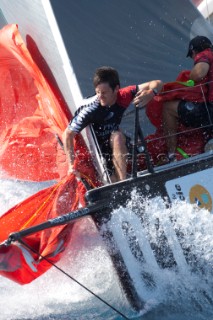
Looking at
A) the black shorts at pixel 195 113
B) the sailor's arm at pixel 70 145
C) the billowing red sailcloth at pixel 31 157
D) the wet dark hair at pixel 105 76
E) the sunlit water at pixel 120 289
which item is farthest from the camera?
the black shorts at pixel 195 113

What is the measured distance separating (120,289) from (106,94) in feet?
3.59

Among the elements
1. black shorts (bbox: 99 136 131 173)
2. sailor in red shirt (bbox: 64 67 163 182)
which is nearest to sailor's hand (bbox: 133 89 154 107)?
sailor in red shirt (bbox: 64 67 163 182)

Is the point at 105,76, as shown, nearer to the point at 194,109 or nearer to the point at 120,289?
the point at 194,109

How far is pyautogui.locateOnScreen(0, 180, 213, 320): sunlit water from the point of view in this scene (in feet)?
11.5

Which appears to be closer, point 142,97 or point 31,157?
point 142,97

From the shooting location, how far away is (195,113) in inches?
159

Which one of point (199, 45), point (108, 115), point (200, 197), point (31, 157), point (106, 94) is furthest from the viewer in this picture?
point (31, 157)

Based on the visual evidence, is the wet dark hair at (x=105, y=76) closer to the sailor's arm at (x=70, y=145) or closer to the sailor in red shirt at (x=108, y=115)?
the sailor in red shirt at (x=108, y=115)

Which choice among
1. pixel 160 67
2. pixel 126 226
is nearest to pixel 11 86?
→ pixel 160 67

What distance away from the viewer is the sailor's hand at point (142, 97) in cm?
358

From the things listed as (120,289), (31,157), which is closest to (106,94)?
(120,289)

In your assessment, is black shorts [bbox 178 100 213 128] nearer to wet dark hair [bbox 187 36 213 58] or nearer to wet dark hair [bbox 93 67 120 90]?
wet dark hair [bbox 187 36 213 58]

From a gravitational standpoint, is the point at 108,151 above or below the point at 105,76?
below

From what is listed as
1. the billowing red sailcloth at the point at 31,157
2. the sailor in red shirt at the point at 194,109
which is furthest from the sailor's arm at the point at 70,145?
the sailor in red shirt at the point at 194,109
